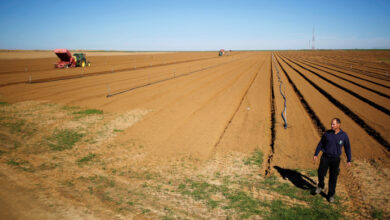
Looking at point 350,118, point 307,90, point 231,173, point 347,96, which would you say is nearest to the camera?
point 231,173

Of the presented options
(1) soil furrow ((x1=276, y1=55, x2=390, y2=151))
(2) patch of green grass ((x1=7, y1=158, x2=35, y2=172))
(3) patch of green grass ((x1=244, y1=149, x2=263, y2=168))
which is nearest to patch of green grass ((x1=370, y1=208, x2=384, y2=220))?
(3) patch of green grass ((x1=244, y1=149, x2=263, y2=168))

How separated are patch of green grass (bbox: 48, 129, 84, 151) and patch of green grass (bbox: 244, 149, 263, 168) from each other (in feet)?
20.7

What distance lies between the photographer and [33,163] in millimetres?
6805

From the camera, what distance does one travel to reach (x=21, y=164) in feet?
22.0

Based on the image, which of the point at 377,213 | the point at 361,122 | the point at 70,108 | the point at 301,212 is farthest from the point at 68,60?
the point at 377,213

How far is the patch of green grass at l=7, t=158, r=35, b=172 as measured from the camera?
6438mm

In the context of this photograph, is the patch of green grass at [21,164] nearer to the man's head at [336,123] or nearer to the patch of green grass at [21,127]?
the patch of green grass at [21,127]

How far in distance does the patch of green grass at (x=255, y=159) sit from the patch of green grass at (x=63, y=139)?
20.7ft

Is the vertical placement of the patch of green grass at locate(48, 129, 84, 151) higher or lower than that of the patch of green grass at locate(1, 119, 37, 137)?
lower

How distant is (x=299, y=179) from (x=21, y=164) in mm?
8156

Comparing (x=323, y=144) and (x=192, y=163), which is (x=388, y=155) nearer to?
(x=323, y=144)

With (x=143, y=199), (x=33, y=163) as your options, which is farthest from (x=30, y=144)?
(x=143, y=199)

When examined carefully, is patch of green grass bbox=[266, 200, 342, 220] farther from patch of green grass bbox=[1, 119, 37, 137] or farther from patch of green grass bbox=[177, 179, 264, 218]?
patch of green grass bbox=[1, 119, 37, 137]

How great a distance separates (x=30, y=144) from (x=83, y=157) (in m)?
2.60
